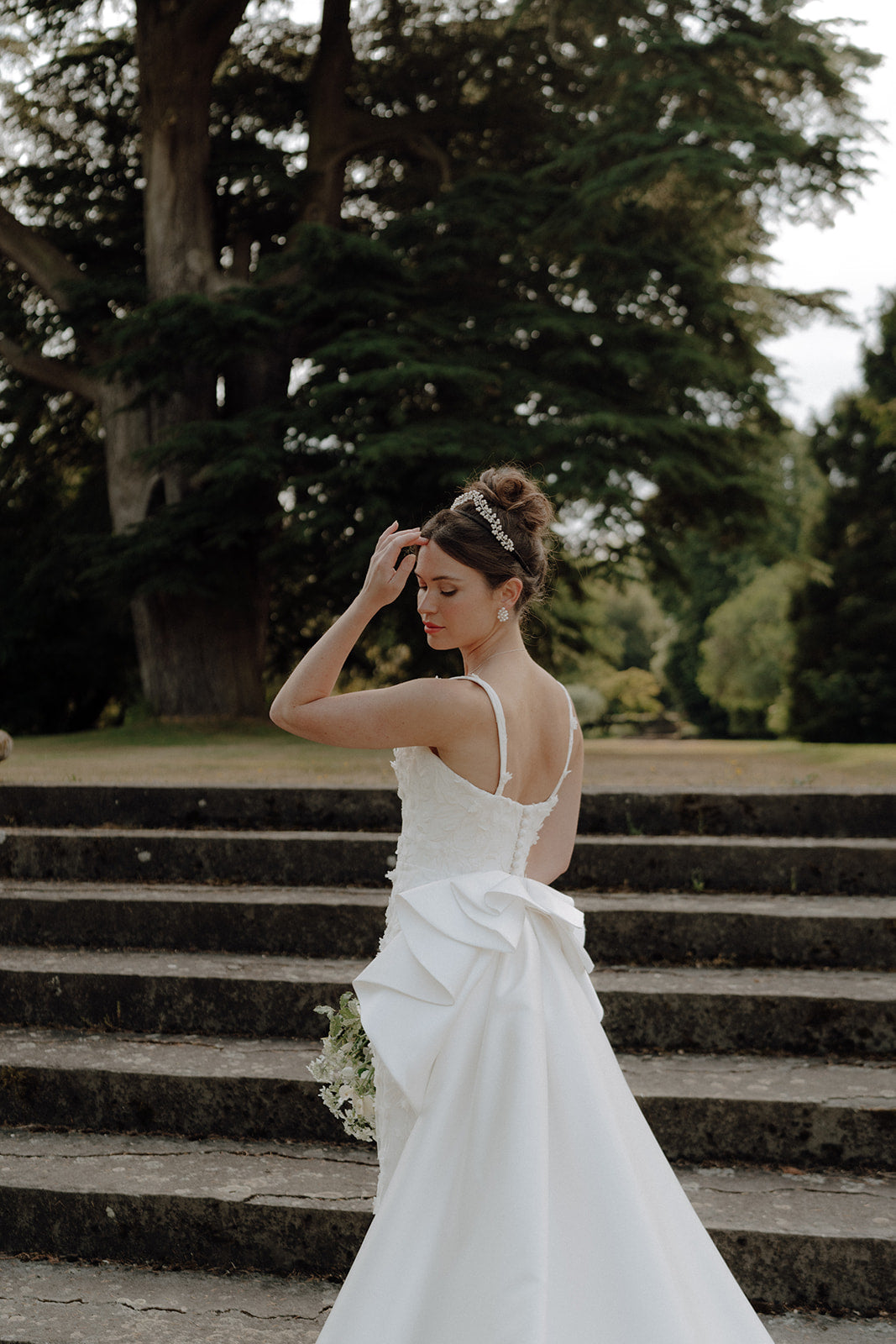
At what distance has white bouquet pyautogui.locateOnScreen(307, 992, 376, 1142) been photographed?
2.35 m

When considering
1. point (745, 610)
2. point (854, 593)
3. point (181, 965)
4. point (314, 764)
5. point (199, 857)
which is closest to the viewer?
point (181, 965)

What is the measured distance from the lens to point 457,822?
2238 mm

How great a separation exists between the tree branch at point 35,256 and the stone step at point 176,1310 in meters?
12.6

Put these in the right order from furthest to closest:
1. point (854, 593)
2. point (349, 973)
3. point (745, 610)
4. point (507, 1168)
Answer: point (745, 610) < point (854, 593) < point (349, 973) < point (507, 1168)

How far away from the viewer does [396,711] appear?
212 cm

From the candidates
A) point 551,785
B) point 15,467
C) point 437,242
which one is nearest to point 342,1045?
point 551,785

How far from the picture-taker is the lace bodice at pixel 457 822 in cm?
221

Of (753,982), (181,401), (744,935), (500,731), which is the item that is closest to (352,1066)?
(500,731)

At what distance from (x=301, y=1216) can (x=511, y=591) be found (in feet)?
6.51

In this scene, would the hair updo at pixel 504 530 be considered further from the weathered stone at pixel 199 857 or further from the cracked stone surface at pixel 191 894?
the weathered stone at pixel 199 857

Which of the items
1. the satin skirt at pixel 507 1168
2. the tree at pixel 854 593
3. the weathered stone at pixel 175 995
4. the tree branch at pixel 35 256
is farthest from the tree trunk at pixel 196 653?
the tree at pixel 854 593

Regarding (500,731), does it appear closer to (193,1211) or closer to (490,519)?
(490,519)

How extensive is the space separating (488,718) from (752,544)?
38.2ft

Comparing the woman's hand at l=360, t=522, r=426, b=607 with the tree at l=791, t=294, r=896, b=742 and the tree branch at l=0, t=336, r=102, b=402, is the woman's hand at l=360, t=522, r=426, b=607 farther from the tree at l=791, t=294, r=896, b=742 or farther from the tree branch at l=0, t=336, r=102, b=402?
the tree at l=791, t=294, r=896, b=742
